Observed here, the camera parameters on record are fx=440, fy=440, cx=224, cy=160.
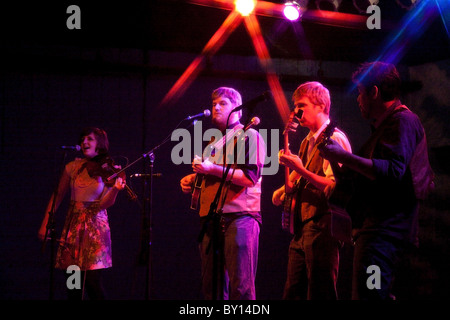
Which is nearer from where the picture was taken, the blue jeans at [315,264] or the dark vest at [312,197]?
the blue jeans at [315,264]

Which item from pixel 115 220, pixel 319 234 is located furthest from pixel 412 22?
pixel 115 220

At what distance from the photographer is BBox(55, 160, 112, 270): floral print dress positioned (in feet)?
14.1

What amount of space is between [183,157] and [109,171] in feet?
5.92

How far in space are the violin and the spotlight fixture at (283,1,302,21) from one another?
100 inches

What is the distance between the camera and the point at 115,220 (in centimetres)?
590

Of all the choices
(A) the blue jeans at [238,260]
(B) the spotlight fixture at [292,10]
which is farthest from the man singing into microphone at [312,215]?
(B) the spotlight fixture at [292,10]

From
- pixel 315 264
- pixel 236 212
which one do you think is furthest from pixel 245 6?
pixel 315 264

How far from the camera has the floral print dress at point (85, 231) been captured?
431 centimetres

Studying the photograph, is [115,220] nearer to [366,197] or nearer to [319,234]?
[319,234]

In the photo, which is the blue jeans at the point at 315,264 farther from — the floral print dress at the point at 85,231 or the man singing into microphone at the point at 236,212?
the floral print dress at the point at 85,231

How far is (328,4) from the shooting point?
17.1 ft

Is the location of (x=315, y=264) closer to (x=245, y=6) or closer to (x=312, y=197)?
(x=312, y=197)

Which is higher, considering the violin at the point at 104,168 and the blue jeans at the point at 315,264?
the violin at the point at 104,168

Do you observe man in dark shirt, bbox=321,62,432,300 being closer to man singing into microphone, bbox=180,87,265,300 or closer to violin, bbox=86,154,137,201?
man singing into microphone, bbox=180,87,265,300
